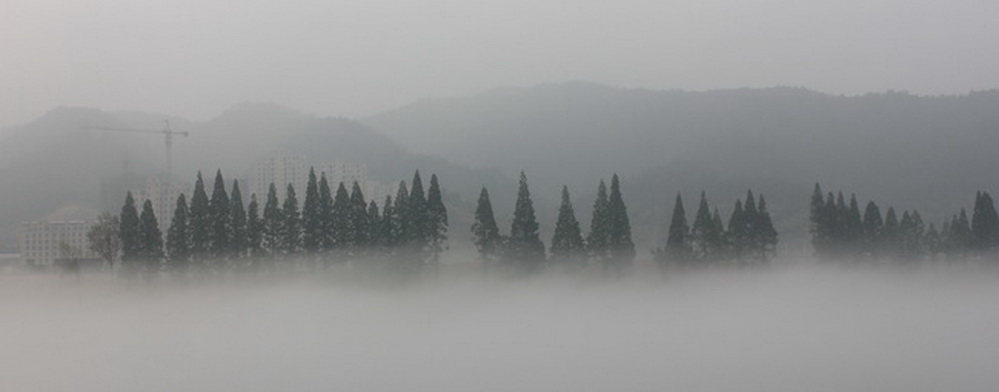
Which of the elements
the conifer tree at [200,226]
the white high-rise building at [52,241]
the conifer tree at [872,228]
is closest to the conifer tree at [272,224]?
the conifer tree at [200,226]

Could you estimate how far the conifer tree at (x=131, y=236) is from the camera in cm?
1528

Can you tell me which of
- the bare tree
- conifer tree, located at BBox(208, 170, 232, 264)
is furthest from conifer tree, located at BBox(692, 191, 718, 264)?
the bare tree

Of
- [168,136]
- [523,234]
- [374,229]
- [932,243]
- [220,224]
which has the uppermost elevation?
[168,136]

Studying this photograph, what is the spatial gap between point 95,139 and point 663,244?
819cm

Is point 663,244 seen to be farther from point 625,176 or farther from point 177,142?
point 177,142

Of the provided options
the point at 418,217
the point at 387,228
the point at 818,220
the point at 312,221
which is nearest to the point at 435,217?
the point at 418,217

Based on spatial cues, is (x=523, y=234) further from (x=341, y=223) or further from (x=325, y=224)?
(x=325, y=224)

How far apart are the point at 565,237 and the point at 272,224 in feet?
14.0

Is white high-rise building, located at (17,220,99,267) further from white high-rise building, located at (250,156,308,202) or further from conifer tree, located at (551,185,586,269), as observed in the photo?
conifer tree, located at (551,185,586,269)

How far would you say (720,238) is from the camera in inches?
661

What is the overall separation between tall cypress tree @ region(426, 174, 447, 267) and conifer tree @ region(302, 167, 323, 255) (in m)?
1.59

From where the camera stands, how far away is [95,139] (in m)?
14.9

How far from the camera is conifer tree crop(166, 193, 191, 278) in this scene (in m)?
15.7

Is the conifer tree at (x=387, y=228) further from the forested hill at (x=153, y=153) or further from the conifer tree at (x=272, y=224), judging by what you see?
the conifer tree at (x=272, y=224)
